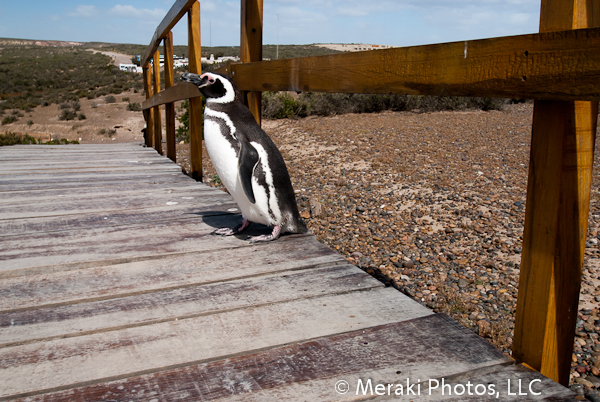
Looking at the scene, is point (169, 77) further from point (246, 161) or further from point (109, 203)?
point (246, 161)

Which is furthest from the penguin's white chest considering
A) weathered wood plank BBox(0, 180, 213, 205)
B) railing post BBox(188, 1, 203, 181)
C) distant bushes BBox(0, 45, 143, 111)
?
distant bushes BBox(0, 45, 143, 111)

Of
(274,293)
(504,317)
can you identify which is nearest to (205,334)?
(274,293)

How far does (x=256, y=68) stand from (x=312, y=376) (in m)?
1.96

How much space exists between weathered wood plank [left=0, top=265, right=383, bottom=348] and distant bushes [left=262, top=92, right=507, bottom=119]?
36.6 ft

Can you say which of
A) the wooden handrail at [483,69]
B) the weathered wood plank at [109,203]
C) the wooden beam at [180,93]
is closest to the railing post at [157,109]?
the wooden beam at [180,93]

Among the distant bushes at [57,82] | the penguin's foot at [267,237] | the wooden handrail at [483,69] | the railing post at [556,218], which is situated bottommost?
the penguin's foot at [267,237]

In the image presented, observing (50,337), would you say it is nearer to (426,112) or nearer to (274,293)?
(274,293)

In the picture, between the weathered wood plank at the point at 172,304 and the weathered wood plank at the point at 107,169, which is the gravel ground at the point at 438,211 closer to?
the weathered wood plank at the point at 172,304

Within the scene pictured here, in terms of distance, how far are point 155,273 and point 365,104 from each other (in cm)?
1139

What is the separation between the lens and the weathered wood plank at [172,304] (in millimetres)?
1472

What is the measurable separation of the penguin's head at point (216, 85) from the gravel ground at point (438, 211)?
1.89 meters

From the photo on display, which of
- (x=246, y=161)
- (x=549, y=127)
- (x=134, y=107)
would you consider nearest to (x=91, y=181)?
(x=246, y=161)

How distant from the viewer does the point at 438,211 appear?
5098mm

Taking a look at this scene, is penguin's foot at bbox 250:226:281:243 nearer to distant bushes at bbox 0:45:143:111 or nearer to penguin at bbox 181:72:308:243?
penguin at bbox 181:72:308:243
